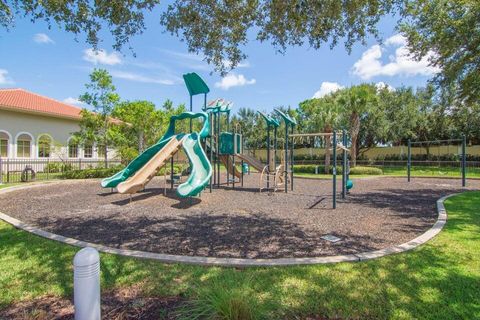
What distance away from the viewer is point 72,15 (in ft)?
19.8

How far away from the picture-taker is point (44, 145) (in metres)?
25.5

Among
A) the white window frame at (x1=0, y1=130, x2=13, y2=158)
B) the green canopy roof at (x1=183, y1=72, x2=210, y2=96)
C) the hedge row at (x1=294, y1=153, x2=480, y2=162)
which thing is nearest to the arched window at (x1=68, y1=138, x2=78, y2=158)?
the white window frame at (x1=0, y1=130, x2=13, y2=158)

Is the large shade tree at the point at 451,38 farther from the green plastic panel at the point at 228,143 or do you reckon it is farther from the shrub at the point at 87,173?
the shrub at the point at 87,173

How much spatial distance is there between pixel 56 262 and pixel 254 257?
302cm

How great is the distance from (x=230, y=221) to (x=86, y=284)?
512 cm

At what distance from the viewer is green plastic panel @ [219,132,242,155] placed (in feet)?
49.8

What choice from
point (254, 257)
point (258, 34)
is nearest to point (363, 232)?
point (254, 257)

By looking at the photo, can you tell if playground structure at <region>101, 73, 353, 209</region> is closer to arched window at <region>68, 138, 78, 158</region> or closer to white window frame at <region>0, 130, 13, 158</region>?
white window frame at <region>0, 130, 13, 158</region>

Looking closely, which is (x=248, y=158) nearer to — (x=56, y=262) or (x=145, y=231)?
(x=145, y=231)

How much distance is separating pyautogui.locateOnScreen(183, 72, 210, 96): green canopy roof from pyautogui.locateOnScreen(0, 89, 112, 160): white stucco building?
1294cm

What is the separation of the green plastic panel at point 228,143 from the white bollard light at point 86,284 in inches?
498

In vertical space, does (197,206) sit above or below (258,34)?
below

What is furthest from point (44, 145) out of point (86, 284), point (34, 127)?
point (86, 284)

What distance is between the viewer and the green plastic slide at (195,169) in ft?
31.3
